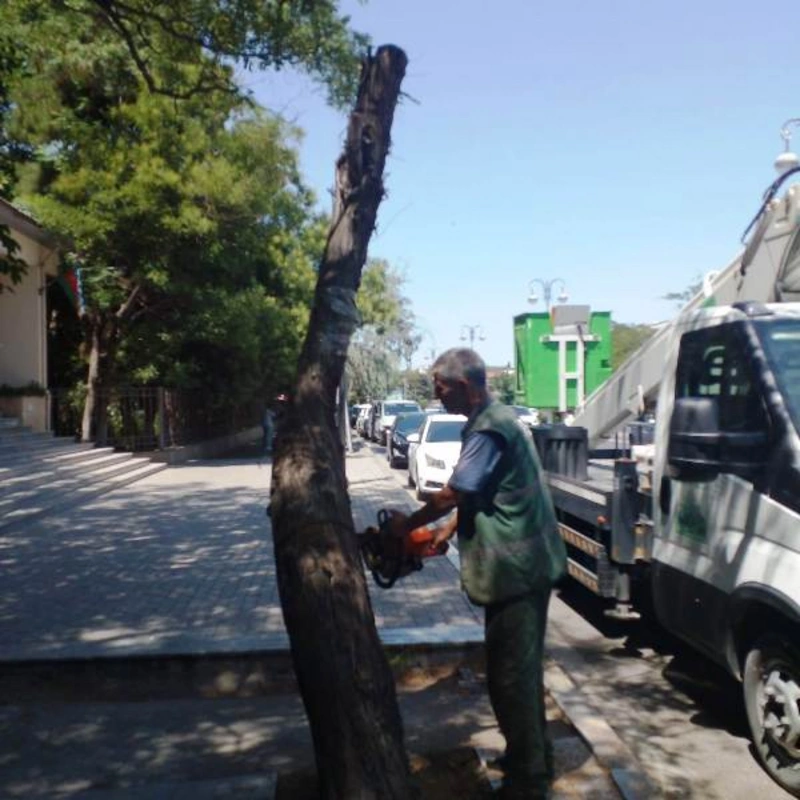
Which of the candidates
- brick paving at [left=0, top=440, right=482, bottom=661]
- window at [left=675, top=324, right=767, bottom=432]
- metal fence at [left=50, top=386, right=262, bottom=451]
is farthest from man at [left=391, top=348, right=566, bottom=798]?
metal fence at [left=50, top=386, right=262, bottom=451]

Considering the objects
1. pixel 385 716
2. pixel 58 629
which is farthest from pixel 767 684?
pixel 58 629

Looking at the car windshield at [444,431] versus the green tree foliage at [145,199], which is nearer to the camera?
the car windshield at [444,431]

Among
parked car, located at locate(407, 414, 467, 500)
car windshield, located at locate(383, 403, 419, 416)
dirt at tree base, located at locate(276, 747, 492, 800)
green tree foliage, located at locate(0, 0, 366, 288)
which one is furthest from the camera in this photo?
car windshield, located at locate(383, 403, 419, 416)

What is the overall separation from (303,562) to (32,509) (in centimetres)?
1130

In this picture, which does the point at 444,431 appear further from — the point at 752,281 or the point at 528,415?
the point at 752,281

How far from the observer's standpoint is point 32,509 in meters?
13.7

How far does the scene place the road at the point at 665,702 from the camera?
4695 mm

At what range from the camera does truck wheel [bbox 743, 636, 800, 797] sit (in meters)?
4.32

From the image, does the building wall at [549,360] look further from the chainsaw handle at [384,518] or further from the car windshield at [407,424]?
the car windshield at [407,424]

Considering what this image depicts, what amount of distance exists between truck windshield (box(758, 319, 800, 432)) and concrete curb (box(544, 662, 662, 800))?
6.12 ft

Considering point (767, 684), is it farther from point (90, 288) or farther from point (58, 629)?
point (90, 288)

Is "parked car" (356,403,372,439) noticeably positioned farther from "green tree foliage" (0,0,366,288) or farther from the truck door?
the truck door

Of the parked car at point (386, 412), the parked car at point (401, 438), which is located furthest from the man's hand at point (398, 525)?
the parked car at point (386, 412)

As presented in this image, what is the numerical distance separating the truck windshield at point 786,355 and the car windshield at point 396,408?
31.9m
